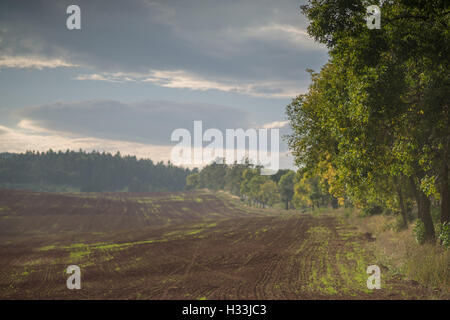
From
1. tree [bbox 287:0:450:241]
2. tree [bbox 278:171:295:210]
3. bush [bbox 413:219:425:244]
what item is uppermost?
tree [bbox 287:0:450:241]

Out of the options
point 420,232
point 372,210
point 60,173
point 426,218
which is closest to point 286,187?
point 372,210

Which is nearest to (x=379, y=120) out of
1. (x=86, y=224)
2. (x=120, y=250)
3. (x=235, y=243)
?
(x=235, y=243)

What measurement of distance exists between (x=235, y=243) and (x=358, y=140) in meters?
16.7

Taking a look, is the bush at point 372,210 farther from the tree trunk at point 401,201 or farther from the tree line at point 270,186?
the tree trunk at point 401,201

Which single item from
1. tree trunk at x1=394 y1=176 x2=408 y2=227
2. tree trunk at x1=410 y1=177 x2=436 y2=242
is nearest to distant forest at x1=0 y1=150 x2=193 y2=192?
tree trunk at x1=394 y1=176 x2=408 y2=227

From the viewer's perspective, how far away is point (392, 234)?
24.8m

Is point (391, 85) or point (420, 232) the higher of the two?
point (391, 85)

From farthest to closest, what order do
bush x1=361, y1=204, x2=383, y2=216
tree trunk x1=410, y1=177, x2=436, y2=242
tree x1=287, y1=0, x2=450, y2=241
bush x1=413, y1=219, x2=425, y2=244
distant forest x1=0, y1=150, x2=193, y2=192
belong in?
1. distant forest x1=0, y1=150, x2=193, y2=192
2. bush x1=361, y1=204, x2=383, y2=216
3. bush x1=413, y1=219, x2=425, y2=244
4. tree trunk x1=410, y1=177, x2=436, y2=242
5. tree x1=287, y1=0, x2=450, y2=241

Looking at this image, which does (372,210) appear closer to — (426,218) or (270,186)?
(426,218)

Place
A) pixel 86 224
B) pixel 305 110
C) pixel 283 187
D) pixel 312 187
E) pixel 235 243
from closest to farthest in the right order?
pixel 305 110, pixel 235 243, pixel 86 224, pixel 312 187, pixel 283 187

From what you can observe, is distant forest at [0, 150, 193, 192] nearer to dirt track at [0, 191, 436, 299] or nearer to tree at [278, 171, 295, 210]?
tree at [278, 171, 295, 210]

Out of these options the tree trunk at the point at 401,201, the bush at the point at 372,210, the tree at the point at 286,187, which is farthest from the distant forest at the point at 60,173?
Result: the tree trunk at the point at 401,201

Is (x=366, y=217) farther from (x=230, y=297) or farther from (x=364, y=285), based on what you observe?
(x=230, y=297)

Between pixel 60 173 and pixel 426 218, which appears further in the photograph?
pixel 60 173
